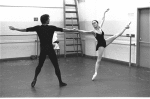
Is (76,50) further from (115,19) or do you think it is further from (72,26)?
(115,19)

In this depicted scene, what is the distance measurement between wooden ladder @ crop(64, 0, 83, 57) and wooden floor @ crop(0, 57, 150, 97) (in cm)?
254

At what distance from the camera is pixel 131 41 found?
7.78 meters

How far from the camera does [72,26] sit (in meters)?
10.3

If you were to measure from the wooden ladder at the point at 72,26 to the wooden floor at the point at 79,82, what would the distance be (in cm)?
254

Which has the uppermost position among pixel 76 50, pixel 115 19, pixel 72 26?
pixel 115 19

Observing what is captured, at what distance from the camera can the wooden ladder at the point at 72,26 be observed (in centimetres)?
1022

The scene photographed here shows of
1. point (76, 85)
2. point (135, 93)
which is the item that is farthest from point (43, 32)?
point (135, 93)

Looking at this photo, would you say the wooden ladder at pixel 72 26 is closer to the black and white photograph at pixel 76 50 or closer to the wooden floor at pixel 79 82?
the black and white photograph at pixel 76 50

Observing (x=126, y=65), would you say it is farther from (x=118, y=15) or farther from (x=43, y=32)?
(x=43, y=32)

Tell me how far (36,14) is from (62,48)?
1804 mm

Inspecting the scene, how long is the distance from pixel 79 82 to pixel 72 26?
4895 mm

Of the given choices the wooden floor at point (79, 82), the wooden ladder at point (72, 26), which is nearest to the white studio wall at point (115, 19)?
the wooden ladder at point (72, 26)

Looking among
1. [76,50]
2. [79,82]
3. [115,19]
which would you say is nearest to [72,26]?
[76,50]

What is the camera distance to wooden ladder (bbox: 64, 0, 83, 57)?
1022cm
